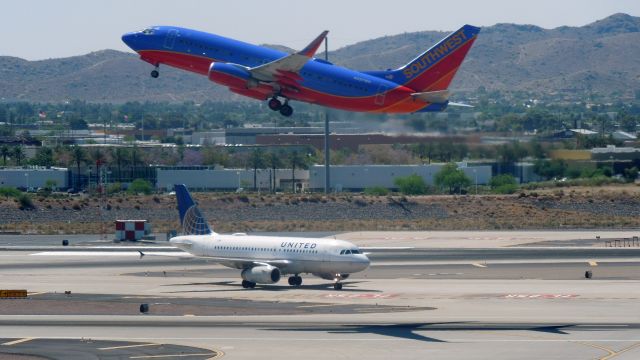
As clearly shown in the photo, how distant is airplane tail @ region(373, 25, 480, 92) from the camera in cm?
8500

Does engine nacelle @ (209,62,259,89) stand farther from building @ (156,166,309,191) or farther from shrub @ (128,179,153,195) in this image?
building @ (156,166,309,191)

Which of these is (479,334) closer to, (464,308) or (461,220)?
(464,308)

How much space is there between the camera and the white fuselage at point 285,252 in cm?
8369

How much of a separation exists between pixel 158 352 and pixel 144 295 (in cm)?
2345

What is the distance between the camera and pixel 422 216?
14050cm

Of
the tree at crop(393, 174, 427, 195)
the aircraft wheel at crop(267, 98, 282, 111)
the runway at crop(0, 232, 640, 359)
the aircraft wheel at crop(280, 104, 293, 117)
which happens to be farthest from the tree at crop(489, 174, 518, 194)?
the aircraft wheel at crop(267, 98, 282, 111)

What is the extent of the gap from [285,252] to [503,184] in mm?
75288

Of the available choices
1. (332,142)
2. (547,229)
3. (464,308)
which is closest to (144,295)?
(464,308)

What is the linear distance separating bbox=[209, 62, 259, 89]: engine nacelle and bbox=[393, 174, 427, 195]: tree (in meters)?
82.0

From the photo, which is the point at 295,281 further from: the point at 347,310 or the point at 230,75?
the point at 230,75

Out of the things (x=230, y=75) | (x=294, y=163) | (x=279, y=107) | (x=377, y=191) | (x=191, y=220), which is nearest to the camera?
(x=230, y=75)

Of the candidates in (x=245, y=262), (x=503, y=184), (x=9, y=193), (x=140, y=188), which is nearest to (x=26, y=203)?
(x=9, y=193)

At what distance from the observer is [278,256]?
86.9m

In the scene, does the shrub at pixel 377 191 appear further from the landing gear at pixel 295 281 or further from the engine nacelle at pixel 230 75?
the engine nacelle at pixel 230 75
